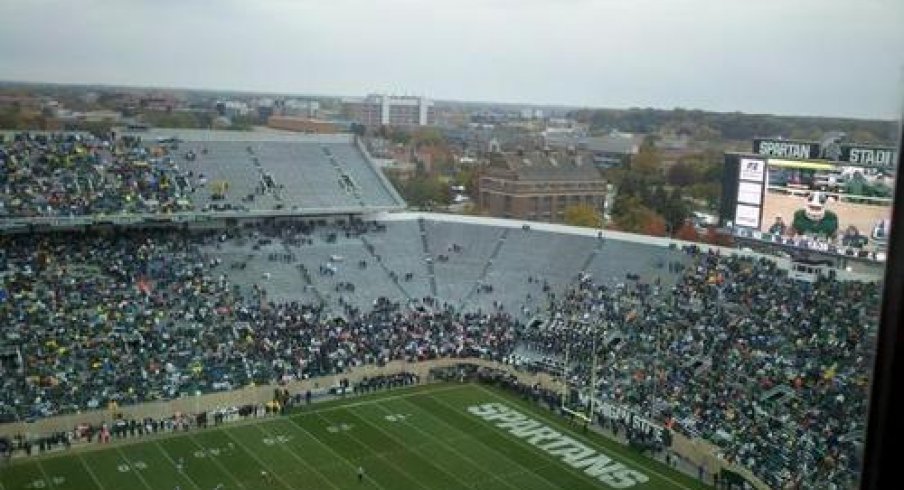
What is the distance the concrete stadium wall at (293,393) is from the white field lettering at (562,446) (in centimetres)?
111

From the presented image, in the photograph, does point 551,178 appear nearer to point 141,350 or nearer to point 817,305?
point 817,305

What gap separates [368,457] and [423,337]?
5.22 m

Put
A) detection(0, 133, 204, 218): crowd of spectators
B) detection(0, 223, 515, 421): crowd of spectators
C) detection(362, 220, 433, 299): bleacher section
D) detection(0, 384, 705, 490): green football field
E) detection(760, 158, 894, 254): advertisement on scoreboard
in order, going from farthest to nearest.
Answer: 1. detection(362, 220, 433, 299): bleacher section
2. detection(0, 133, 204, 218): crowd of spectators
3. detection(760, 158, 894, 254): advertisement on scoreboard
4. detection(0, 223, 515, 421): crowd of spectators
5. detection(0, 384, 705, 490): green football field

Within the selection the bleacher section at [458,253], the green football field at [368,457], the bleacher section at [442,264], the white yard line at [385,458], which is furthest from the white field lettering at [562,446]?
the bleacher section at [458,253]

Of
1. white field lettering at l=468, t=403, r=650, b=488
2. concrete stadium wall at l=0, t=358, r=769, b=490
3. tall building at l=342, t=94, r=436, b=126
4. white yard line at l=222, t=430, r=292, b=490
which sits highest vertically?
tall building at l=342, t=94, r=436, b=126

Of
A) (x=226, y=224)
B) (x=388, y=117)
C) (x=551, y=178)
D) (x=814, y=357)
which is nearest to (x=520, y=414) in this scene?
(x=814, y=357)

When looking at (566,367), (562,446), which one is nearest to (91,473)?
(562,446)

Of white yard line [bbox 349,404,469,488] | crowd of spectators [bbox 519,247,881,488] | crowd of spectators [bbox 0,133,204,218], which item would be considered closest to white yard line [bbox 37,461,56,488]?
white yard line [bbox 349,404,469,488]

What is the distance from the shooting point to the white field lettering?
1279cm

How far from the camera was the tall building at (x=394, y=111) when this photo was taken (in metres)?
34.6

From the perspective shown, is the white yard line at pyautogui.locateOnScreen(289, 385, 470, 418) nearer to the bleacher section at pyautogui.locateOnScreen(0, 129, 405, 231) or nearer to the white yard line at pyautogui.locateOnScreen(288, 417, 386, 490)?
the white yard line at pyautogui.locateOnScreen(288, 417, 386, 490)

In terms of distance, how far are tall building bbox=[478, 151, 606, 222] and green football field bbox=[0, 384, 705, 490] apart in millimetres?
12800

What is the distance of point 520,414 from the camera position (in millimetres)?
15516

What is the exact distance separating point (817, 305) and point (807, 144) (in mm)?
3313
